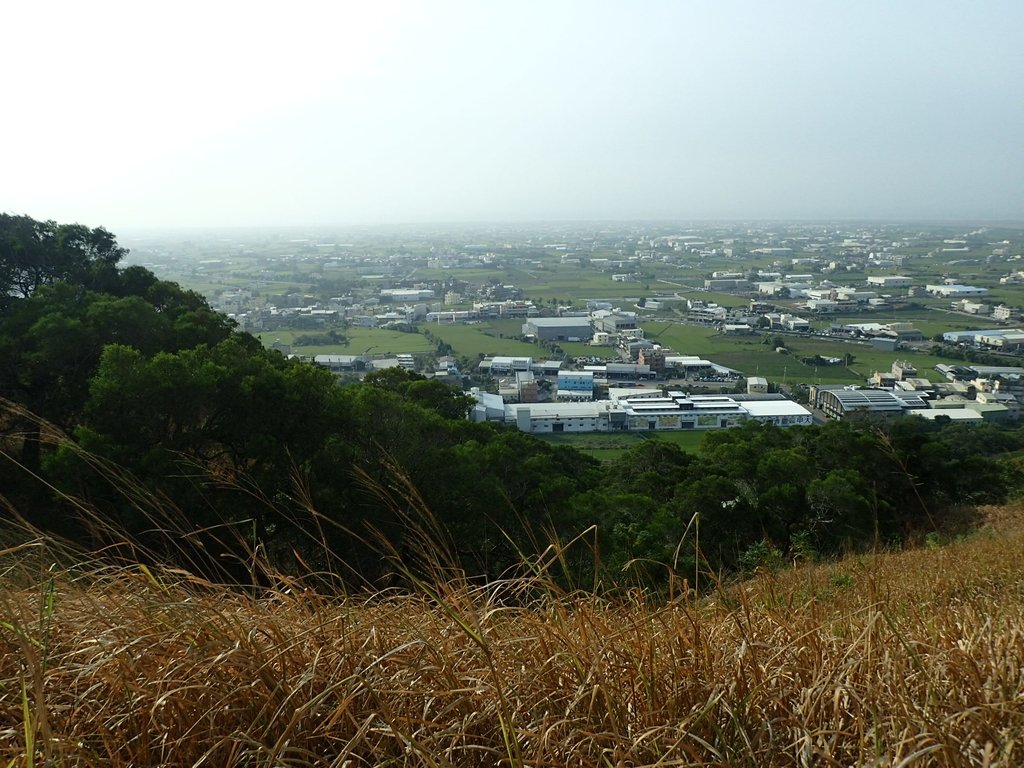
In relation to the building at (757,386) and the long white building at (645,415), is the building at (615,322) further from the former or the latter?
the long white building at (645,415)

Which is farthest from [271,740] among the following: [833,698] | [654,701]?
[833,698]

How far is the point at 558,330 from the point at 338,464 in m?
24.0

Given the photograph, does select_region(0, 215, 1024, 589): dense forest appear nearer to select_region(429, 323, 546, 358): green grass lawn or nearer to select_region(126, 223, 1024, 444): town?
select_region(126, 223, 1024, 444): town

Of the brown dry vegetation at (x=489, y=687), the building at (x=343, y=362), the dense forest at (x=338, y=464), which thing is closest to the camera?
the brown dry vegetation at (x=489, y=687)

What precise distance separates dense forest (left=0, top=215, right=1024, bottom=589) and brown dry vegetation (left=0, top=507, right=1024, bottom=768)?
257cm

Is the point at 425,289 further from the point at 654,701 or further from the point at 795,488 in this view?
the point at 654,701

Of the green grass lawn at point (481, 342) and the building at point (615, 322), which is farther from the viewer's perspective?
the building at point (615, 322)

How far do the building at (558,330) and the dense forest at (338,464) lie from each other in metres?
19.1

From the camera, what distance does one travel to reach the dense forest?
517cm

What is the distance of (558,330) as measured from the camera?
A: 29.8 m

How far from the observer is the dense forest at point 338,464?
17.0ft

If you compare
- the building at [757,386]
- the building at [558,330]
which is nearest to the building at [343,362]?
the building at [558,330]

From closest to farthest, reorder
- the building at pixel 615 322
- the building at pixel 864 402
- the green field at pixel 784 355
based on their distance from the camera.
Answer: the building at pixel 864 402 → the green field at pixel 784 355 → the building at pixel 615 322

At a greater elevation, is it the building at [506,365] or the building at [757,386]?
the building at [506,365]
